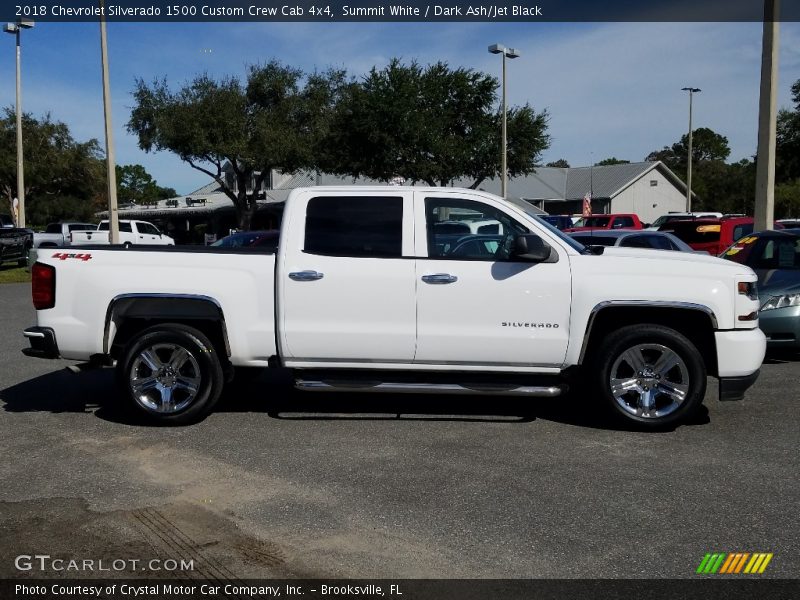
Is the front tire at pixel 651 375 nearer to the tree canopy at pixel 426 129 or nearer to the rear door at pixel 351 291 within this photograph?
the rear door at pixel 351 291

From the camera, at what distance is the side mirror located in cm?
650

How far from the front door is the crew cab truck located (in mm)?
11

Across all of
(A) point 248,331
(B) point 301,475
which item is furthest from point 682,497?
(A) point 248,331

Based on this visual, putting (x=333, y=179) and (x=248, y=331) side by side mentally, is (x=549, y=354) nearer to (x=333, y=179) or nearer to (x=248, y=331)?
(x=248, y=331)

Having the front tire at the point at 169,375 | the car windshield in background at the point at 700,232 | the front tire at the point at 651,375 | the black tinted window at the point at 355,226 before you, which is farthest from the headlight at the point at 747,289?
the car windshield in background at the point at 700,232

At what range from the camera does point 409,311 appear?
6.70 meters

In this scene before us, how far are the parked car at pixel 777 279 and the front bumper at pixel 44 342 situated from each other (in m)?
7.49

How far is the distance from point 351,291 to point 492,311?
1135mm

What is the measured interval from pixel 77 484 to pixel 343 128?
36922 millimetres

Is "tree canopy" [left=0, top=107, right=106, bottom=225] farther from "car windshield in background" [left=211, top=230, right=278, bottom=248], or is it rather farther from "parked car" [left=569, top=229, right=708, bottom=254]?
"parked car" [left=569, top=229, right=708, bottom=254]

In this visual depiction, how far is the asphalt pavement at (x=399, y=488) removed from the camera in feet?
14.1

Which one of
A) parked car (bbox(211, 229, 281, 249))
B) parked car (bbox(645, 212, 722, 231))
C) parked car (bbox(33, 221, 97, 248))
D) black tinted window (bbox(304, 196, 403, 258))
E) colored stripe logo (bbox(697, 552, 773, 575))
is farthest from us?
parked car (bbox(33, 221, 97, 248))

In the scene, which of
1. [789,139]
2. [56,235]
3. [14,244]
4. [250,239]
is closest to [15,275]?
[14,244]

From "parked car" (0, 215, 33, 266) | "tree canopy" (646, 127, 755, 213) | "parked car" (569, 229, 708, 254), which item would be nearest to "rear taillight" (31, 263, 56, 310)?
"parked car" (569, 229, 708, 254)
